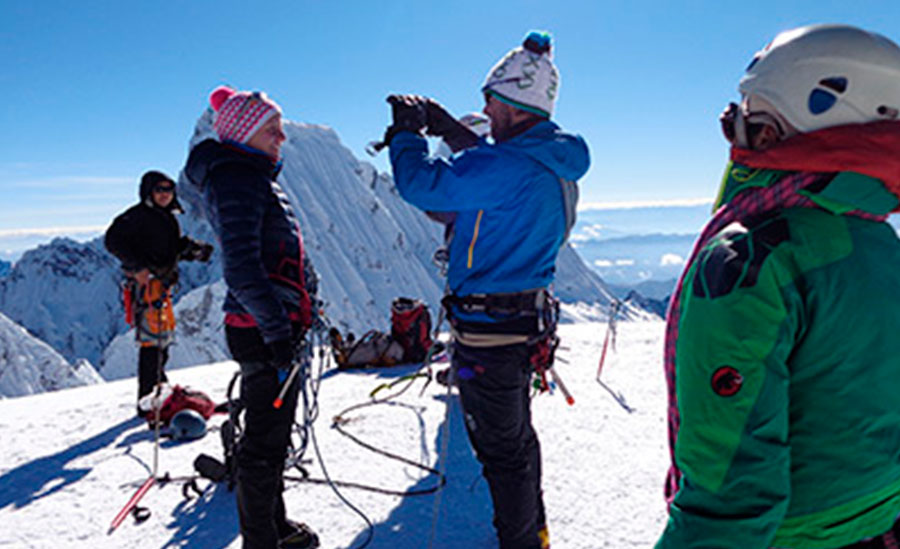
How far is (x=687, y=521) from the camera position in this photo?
3.46ft

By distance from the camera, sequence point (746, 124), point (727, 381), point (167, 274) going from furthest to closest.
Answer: point (167, 274), point (746, 124), point (727, 381)

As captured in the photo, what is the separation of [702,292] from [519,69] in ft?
6.44

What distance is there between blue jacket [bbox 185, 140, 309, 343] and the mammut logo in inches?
89.0

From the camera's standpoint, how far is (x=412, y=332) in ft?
28.1

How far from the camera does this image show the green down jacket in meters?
1.01

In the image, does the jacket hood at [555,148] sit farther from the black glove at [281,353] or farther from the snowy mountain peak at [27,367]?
the snowy mountain peak at [27,367]

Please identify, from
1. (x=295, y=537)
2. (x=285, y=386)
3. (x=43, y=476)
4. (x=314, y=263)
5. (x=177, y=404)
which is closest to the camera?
(x=285, y=386)

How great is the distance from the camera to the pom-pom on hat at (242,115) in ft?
9.57

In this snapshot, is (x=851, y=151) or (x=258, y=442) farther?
(x=258, y=442)

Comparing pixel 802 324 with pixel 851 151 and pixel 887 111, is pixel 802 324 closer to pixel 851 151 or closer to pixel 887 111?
pixel 851 151

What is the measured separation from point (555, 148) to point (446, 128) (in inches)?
29.2

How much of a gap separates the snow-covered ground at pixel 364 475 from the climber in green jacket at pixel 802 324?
2.23m

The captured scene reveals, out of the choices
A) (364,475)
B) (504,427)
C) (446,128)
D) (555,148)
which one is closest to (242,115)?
(446,128)

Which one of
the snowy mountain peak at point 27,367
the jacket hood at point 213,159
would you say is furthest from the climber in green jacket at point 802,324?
the snowy mountain peak at point 27,367
